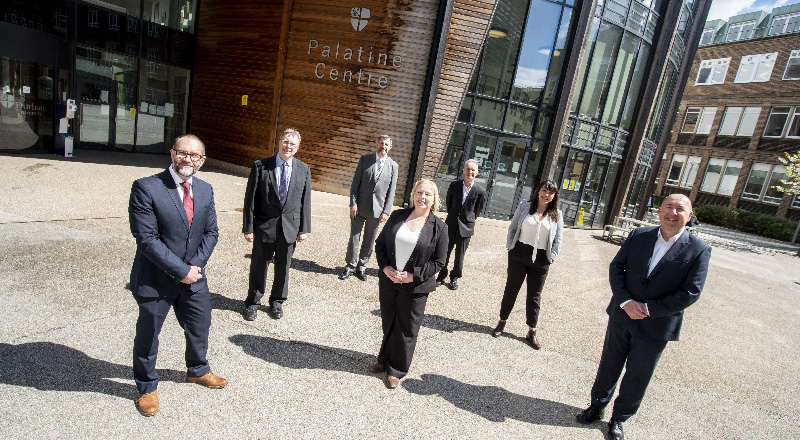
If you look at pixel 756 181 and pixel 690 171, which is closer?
pixel 756 181

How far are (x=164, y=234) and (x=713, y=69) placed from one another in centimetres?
3923

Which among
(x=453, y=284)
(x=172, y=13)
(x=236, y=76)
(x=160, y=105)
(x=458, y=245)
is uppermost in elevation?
(x=172, y=13)

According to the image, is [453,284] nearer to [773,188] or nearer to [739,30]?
[773,188]

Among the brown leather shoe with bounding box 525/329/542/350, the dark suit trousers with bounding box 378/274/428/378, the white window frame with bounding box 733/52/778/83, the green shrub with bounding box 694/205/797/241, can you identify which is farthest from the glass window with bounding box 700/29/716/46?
the dark suit trousers with bounding box 378/274/428/378

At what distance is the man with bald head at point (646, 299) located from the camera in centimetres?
287

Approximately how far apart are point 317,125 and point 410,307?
921 centimetres

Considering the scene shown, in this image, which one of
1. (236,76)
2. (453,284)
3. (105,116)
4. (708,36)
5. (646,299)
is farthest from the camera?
(708,36)

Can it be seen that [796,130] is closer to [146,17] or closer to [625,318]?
[625,318]

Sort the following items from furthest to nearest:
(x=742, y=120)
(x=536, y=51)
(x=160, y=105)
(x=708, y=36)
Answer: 1. (x=708, y=36)
2. (x=742, y=120)
3. (x=160, y=105)
4. (x=536, y=51)

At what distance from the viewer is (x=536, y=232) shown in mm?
4191

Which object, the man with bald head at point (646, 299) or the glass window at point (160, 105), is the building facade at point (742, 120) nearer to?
the man with bald head at point (646, 299)

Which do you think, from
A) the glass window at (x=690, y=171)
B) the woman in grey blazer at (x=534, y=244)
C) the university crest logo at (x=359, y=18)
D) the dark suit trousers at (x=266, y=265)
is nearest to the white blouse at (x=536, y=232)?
the woman in grey blazer at (x=534, y=244)

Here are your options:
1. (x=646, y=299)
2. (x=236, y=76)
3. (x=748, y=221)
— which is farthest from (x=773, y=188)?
(x=646, y=299)

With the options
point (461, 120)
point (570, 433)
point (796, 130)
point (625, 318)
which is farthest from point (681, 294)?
point (796, 130)
